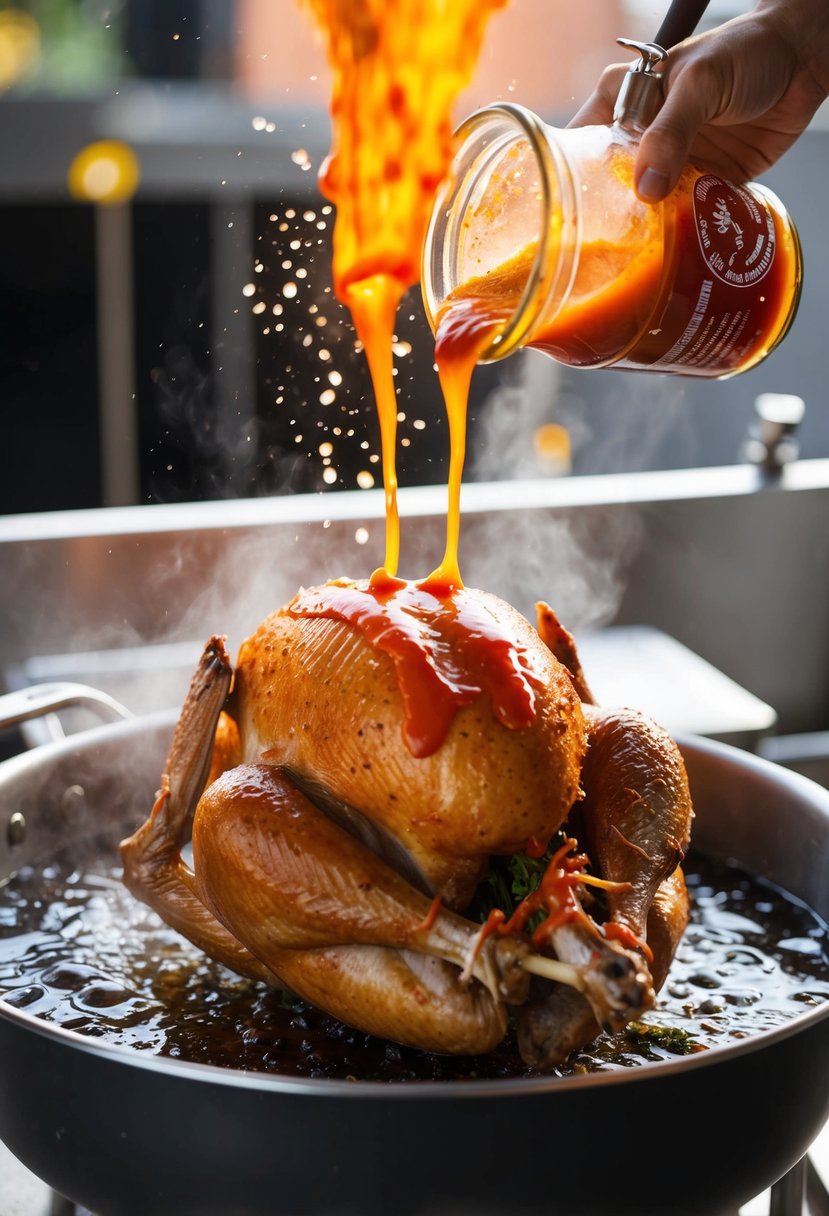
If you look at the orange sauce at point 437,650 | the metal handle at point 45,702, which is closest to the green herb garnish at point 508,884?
the orange sauce at point 437,650

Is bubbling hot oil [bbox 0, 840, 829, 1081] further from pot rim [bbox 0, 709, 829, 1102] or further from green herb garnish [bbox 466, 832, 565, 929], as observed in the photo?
pot rim [bbox 0, 709, 829, 1102]

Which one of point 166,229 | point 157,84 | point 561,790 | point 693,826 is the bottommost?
point 693,826

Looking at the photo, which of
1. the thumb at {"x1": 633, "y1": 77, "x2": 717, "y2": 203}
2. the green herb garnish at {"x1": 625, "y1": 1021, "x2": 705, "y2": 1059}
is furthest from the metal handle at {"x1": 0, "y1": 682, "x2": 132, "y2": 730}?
the thumb at {"x1": 633, "y1": 77, "x2": 717, "y2": 203}

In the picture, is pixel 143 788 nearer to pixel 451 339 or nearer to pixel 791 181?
pixel 451 339

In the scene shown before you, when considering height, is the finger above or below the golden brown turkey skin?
above

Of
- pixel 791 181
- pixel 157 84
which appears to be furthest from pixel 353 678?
pixel 791 181

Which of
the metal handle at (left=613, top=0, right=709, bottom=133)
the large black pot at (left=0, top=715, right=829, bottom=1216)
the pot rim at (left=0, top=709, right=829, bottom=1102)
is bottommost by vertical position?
the large black pot at (left=0, top=715, right=829, bottom=1216)

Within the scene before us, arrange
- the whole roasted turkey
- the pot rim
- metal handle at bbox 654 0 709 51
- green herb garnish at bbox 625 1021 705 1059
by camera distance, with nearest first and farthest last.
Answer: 1. the pot rim
2. the whole roasted turkey
3. green herb garnish at bbox 625 1021 705 1059
4. metal handle at bbox 654 0 709 51
